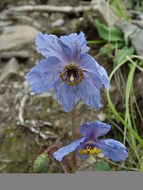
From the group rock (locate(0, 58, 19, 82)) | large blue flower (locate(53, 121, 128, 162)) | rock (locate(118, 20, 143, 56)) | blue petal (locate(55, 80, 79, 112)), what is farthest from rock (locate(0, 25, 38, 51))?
large blue flower (locate(53, 121, 128, 162))

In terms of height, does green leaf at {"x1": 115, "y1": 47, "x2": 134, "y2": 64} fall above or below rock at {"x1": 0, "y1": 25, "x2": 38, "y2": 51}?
above

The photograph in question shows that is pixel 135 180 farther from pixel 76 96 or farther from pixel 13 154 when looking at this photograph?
pixel 13 154

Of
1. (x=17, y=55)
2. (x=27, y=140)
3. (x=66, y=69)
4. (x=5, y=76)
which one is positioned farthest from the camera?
(x=17, y=55)

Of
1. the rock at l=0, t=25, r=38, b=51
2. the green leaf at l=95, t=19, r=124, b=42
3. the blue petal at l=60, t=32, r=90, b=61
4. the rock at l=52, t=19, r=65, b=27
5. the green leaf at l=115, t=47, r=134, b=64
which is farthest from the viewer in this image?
the rock at l=52, t=19, r=65, b=27

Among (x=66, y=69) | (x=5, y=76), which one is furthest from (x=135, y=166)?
(x=5, y=76)

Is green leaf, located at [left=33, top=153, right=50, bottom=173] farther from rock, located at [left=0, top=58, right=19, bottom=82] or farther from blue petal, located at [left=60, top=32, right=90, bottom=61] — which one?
rock, located at [left=0, top=58, right=19, bottom=82]

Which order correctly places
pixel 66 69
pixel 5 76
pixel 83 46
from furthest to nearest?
1. pixel 5 76
2. pixel 66 69
3. pixel 83 46
